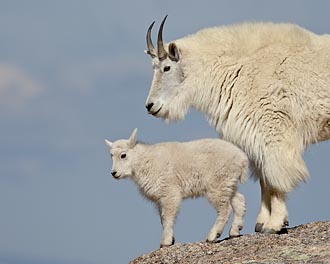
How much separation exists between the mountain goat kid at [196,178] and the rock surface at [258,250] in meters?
0.22

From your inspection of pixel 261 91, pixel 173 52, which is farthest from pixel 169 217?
pixel 173 52

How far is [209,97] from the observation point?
37.1 ft

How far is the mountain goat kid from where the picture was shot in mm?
9812

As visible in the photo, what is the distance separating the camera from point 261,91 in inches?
418

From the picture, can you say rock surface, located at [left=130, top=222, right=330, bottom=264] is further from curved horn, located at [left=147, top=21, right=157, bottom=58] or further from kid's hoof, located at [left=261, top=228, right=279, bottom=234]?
curved horn, located at [left=147, top=21, right=157, bottom=58]

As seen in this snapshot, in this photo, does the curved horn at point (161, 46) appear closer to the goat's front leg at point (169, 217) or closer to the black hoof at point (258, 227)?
the goat's front leg at point (169, 217)

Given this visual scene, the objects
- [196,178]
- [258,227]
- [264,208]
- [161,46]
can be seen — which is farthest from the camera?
[161,46]

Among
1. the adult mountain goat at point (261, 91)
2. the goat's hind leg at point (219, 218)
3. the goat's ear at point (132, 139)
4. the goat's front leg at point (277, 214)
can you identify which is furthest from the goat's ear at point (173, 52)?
the goat's hind leg at point (219, 218)

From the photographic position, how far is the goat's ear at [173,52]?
11347 millimetres

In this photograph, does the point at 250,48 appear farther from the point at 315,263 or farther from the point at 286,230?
the point at 315,263

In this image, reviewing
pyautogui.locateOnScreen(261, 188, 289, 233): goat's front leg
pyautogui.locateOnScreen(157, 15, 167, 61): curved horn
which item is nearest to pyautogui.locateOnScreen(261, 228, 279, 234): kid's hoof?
pyautogui.locateOnScreen(261, 188, 289, 233): goat's front leg

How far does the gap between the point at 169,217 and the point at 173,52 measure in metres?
2.56

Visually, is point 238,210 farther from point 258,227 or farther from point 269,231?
point 258,227

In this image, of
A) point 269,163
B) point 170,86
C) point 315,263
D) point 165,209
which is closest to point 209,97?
point 170,86
